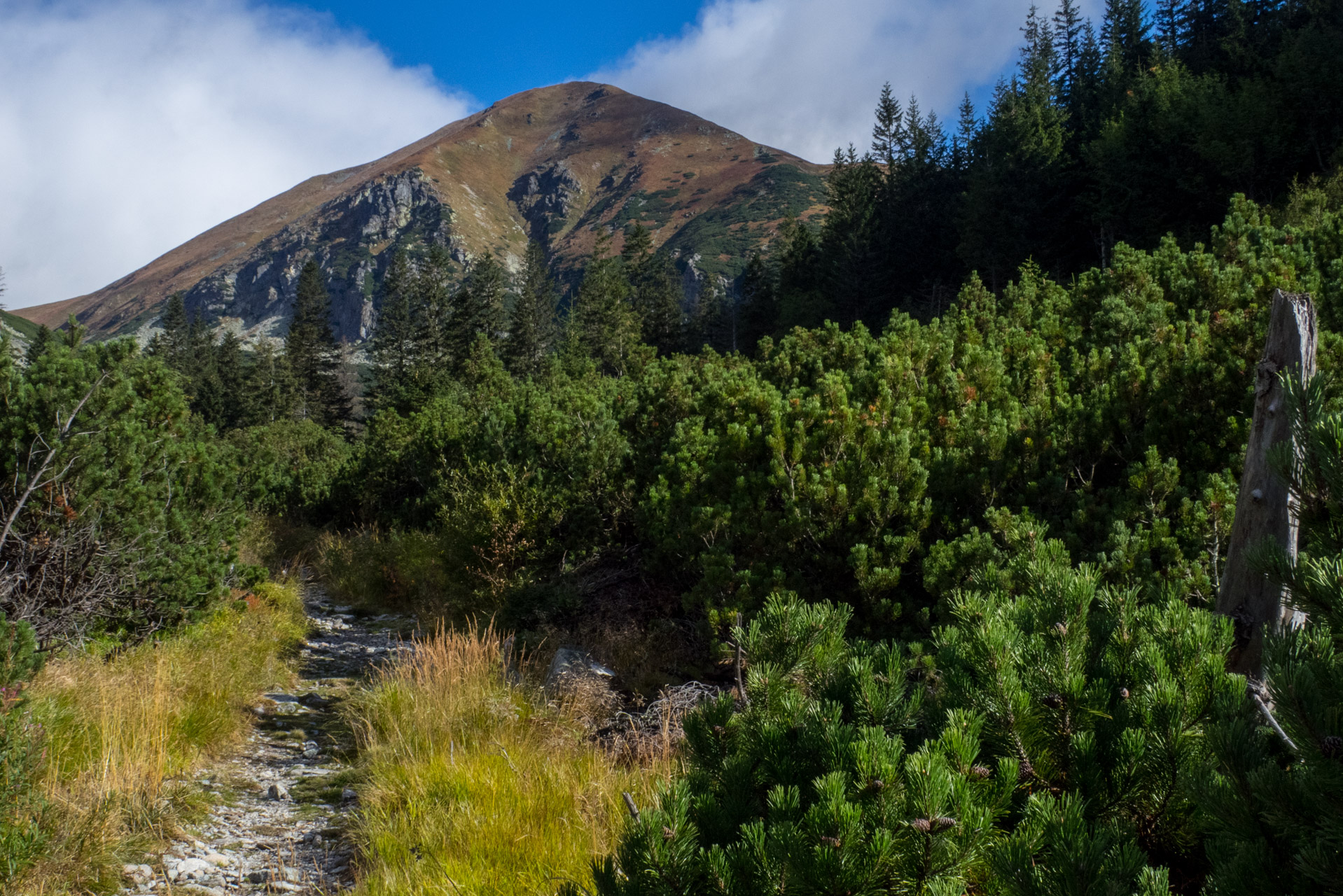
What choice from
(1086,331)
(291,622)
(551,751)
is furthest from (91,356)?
(1086,331)

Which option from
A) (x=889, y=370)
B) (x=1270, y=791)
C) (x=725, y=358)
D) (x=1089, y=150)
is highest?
(x=1089, y=150)

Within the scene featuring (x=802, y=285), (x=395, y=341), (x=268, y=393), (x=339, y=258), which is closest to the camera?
(x=395, y=341)

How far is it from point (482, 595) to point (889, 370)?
17.6ft

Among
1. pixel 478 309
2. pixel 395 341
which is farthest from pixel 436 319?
pixel 478 309

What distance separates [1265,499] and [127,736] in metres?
5.55

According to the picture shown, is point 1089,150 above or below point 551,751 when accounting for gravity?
above

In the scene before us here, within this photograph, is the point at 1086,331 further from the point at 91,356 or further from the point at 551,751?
the point at 91,356

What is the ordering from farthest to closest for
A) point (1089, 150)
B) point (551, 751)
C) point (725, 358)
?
1. point (1089, 150)
2. point (725, 358)
3. point (551, 751)

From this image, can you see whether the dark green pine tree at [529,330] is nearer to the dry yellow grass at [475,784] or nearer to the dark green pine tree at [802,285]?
the dark green pine tree at [802,285]

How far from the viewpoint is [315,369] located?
4931 cm

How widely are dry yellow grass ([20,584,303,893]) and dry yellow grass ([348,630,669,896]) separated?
1.00 m

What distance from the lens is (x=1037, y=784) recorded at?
1.74 m

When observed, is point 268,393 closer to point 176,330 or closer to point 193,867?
point 176,330

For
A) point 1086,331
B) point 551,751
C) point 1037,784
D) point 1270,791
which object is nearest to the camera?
point 1270,791
